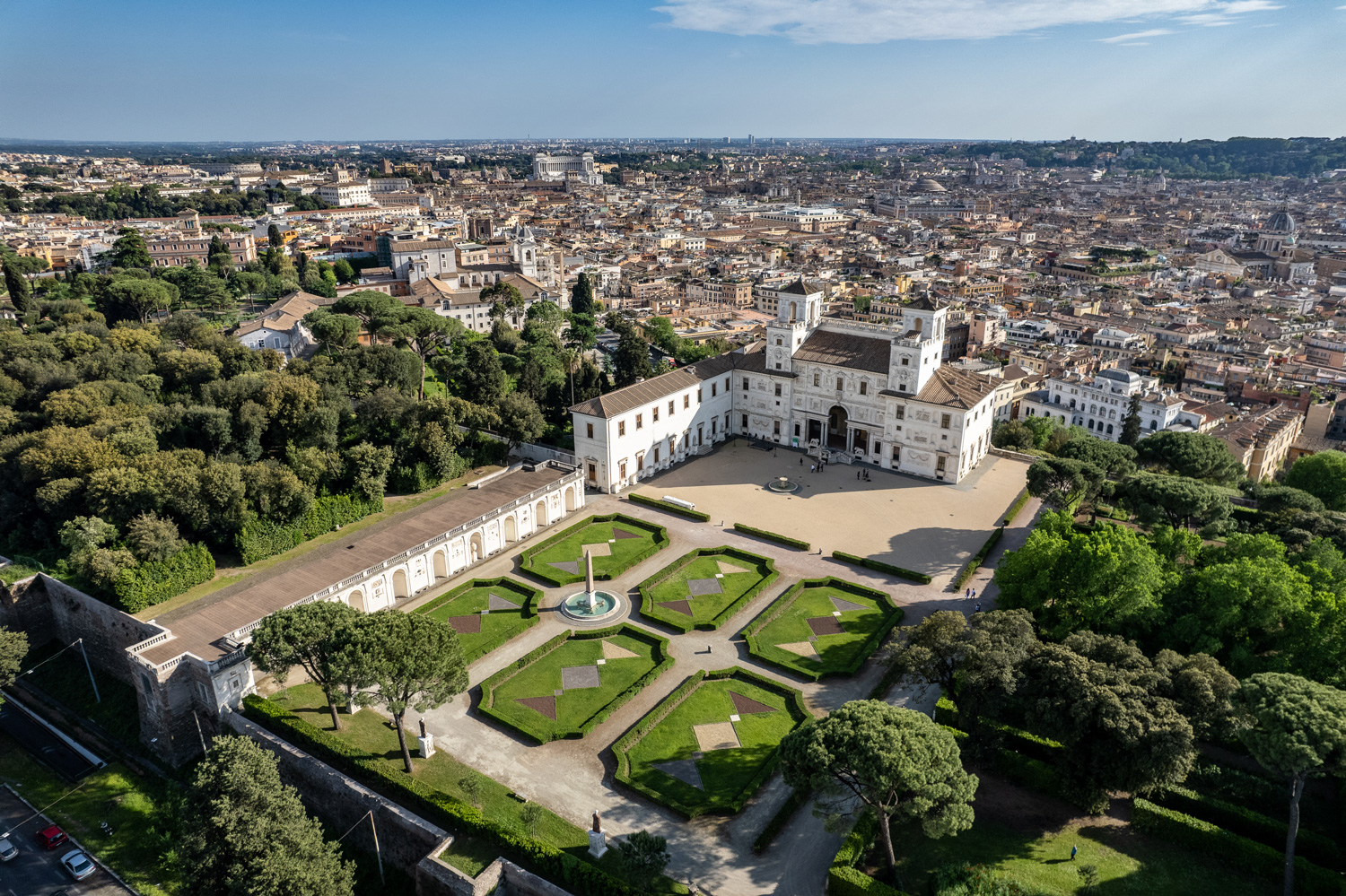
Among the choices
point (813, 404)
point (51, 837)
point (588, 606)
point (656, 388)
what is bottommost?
point (51, 837)

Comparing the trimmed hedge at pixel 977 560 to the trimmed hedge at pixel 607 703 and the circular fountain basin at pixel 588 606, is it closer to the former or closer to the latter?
the trimmed hedge at pixel 607 703

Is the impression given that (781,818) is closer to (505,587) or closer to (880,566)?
(880,566)

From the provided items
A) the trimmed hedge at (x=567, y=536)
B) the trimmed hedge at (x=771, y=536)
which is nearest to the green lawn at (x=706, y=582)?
the trimmed hedge at (x=567, y=536)

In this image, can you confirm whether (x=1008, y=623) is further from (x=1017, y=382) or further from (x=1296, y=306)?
(x=1296, y=306)

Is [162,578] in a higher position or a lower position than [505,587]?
higher

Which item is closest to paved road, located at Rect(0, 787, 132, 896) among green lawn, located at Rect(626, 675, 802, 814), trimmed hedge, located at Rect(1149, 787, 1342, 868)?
green lawn, located at Rect(626, 675, 802, 814)

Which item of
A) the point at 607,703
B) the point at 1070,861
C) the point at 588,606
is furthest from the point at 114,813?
the point at 1070,861
